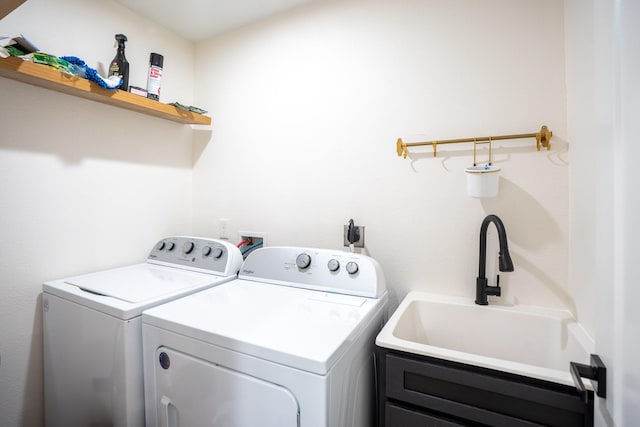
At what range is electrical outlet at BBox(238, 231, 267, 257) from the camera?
68.5 inches

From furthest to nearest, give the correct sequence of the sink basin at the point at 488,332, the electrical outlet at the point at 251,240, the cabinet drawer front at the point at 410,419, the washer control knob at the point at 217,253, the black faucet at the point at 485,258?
the electrical outlet at the point at 251,240 → the washer control knob at the point at 217,253 → the black faucet at the point at 485,258 → the sink basin at the point at 488,332 → the cabinet drawer front at the point at 410,419

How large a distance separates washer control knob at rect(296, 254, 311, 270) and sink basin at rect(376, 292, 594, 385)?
1.43 feet

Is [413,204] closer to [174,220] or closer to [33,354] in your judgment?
[174,220]

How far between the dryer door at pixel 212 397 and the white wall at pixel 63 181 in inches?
33.5

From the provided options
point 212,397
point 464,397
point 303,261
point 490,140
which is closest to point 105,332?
point 212,397

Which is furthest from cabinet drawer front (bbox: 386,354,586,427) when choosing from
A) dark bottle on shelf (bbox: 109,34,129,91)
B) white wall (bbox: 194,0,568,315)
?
dark bottle on shelf (bbox: 109,34,129,91)

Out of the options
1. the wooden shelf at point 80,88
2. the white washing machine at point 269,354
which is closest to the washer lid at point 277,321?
the white washing machine at point 269,354

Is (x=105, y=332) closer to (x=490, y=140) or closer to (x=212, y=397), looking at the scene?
(x=212, y=397)

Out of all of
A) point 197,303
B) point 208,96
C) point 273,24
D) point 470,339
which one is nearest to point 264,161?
point 208,96

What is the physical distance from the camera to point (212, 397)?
834mm

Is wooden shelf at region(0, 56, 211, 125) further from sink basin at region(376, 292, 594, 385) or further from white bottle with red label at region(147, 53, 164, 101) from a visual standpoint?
sink basin at region(376, 292, 594, 385)

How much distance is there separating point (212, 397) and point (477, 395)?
0.78 meters

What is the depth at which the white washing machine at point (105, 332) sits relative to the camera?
0.97 m

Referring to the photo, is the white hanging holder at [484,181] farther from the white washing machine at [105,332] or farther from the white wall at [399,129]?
the white washing machine at [105,332]
